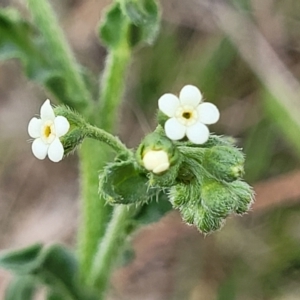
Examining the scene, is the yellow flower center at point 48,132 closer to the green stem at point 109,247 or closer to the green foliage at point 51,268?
the green stem at point 109,247

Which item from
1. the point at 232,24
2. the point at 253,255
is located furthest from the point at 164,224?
the point at 232,24

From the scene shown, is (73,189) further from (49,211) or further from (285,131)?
(285,131)

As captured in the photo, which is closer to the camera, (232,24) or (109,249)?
Result: (109,249)

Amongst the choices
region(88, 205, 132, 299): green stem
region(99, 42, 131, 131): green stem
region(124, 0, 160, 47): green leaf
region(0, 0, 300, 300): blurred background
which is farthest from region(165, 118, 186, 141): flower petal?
region(0, 0, 300, 300): blurred background

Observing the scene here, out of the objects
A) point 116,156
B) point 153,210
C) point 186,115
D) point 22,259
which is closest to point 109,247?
point 153,210

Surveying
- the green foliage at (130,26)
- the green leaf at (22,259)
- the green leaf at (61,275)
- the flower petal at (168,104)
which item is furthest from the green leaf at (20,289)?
the flower petal at (168,104)

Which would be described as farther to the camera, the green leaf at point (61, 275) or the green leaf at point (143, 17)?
the green leaf at point (61, 275)

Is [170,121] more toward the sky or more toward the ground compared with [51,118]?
more toward the ground
